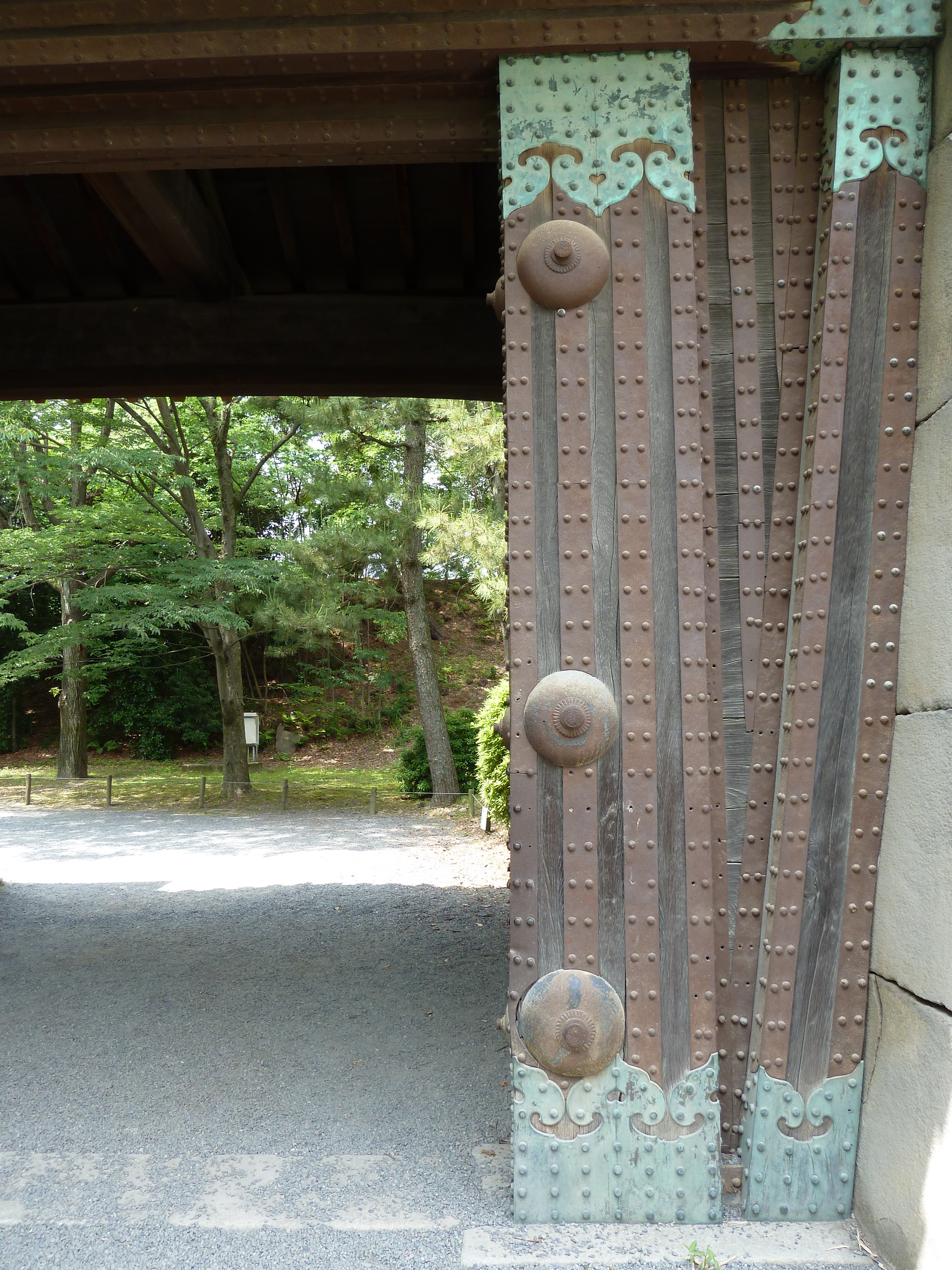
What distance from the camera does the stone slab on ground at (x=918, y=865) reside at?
2285mm

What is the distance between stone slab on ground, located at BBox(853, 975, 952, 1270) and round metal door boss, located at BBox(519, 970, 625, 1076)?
74 cm

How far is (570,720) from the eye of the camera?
100 inches

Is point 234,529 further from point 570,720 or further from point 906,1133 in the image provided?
point 906,1133

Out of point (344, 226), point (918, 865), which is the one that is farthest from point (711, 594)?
point (344, 226)

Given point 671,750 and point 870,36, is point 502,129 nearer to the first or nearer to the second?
point 870,36

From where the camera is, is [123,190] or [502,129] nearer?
[502,129]

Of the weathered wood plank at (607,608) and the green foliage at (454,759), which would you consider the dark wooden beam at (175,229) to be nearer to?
the weathered wood plank at (607,608)

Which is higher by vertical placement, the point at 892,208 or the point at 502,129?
the point at 502,129

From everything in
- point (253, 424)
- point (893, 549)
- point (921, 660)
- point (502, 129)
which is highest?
point (253, 424)

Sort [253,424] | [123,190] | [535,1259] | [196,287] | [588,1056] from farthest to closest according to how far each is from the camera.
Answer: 1. [253,424]
2. [196,287]
3. [123,190]
4. [588,1056]
5. [535,1259]

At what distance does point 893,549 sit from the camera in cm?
259

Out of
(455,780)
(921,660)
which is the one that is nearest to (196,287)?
(921,660)

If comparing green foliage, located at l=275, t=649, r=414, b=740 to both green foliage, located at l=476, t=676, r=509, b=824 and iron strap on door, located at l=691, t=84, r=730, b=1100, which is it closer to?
green foliage, located at l=476, t=676, r=509, b=824

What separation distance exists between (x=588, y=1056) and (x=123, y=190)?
13.1ft
